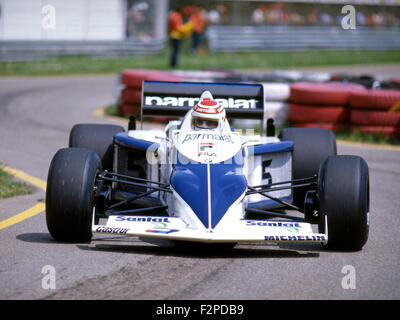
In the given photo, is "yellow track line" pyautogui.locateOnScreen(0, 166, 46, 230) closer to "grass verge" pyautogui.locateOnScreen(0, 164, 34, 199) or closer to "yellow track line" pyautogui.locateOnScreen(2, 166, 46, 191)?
"yellow track line" pyautogui.locateOnScreen(2, 166, 46, 191)

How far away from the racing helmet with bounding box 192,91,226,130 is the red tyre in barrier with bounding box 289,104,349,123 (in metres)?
6.33

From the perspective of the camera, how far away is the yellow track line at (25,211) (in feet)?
25.3

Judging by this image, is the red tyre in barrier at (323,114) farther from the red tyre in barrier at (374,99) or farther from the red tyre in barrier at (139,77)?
the red tyre in barrier at (139,77)

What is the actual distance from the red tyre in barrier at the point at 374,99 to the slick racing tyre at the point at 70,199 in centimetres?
752

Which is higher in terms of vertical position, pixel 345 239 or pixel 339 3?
pixel 339 3

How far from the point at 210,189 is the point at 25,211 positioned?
8.14ft

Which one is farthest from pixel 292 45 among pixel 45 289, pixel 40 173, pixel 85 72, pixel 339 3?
pixel 45 289

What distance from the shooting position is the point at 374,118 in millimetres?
13555

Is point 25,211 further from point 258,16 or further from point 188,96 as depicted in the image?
point 258,16

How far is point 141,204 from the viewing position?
26.1 feet

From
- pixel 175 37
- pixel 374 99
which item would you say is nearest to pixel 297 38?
pixel 175 37

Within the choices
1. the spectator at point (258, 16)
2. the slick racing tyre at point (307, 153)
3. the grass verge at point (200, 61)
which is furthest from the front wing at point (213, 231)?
the spectator at point (258, 16)

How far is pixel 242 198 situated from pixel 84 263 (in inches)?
56.6

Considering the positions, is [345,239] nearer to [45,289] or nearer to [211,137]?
[211,137]
